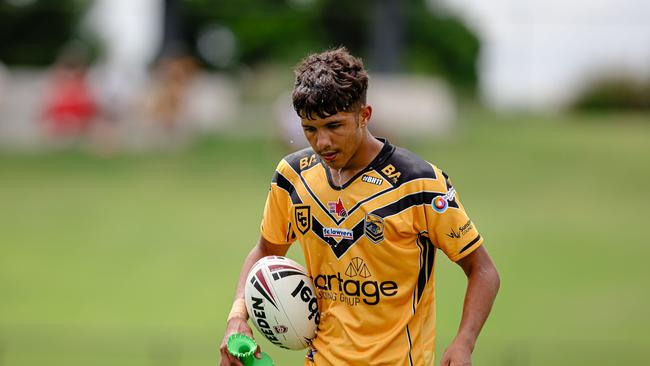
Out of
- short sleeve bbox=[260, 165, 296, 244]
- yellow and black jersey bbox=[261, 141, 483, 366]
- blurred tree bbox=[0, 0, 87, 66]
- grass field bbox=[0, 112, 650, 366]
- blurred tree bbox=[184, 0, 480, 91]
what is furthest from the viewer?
blurred tree bbox=[0, 0, 87, 66]

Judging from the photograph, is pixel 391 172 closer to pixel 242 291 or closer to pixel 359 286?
pixel 359 286

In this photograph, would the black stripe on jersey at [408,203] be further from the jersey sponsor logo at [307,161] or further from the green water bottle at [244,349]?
the green water bottle at [244,349]

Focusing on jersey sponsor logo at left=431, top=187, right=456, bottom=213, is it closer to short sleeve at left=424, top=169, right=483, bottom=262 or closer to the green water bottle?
short sleeve at left=424, top=169, right=483, bottom=262

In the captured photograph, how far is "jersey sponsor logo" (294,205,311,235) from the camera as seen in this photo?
4344mm

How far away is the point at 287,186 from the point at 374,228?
17.6 inches

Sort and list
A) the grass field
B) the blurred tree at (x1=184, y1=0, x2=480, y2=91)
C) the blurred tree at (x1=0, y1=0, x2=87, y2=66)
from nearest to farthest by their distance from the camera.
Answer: the grass field, the blurred tree at (x1=184, y1=0, x2=480, y2=91), the blurred tree at (x1=0, y1=0, x2=87, y2=66)

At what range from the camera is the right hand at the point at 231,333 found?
4219 millimetres

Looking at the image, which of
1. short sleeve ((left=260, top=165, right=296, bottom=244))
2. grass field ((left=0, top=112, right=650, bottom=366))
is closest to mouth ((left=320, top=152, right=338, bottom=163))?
short sleeve ((left=260, top=165, right=296, bottom=244))

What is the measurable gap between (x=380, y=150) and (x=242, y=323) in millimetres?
885

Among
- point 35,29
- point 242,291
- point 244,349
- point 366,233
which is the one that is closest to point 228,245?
point 242,291

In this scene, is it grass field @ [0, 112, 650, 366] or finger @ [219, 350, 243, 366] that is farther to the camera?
grass field @ [0, 112, 650, 366]

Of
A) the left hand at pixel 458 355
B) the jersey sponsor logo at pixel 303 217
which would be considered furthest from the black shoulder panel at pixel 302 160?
the left hand at pixel 458 355

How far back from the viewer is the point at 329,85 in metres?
4.04

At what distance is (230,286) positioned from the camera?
42.4 feet
